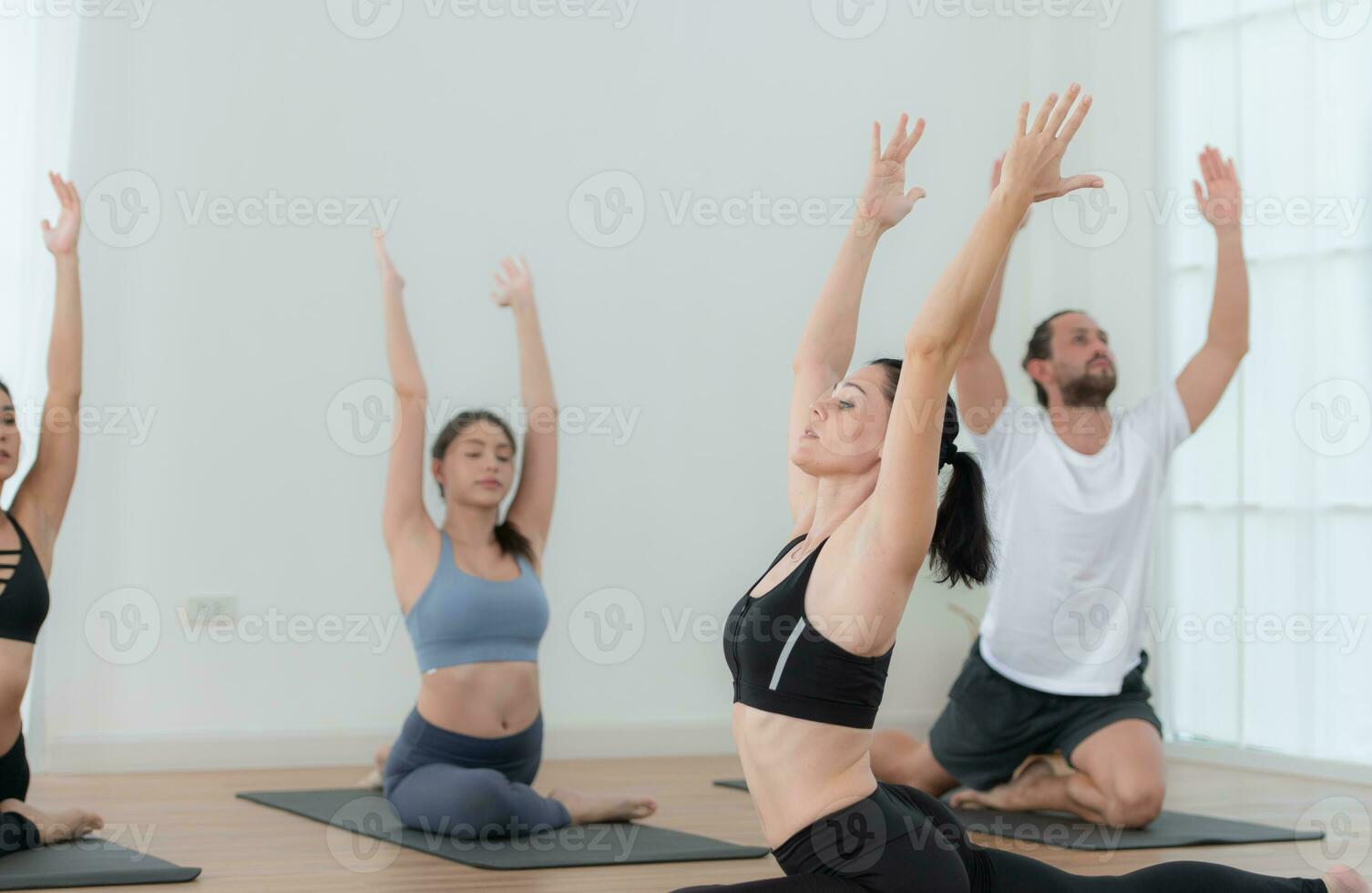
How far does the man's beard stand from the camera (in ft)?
11.8

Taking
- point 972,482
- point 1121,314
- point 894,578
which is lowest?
point 894,578

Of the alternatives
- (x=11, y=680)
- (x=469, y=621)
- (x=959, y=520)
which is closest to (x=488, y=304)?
(x=469, y=621)

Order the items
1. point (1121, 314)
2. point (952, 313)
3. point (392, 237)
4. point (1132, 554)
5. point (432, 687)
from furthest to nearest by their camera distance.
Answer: point (1121, 314) → point (392, 237) → point (1132, 554) → point (432, 687) → point (952, 313)

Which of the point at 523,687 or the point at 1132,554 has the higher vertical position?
the point at 1132,554

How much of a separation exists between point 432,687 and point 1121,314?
2.93 metres

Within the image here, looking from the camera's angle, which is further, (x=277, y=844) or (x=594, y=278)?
(x=594, y=278)

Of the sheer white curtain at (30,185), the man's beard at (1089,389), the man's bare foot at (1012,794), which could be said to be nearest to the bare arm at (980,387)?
the man's beard at (1089,389)

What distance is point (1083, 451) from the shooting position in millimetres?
3623

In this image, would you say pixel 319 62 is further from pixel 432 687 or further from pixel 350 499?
pixel 432 687

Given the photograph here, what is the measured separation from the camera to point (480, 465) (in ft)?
11.0

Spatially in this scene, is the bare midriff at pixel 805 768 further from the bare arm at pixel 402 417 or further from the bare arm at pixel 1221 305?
the bare arm at pixel 1221 305

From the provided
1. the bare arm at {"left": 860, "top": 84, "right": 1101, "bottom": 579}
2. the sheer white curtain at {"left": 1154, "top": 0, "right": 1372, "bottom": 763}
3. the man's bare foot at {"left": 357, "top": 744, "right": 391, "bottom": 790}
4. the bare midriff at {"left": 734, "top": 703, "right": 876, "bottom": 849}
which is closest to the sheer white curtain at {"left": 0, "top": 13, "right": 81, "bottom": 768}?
the man's bare foot at {"left": 357, "top": 744, "right": 391, "bottom": 790}

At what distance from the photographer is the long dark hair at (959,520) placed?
1.97 m

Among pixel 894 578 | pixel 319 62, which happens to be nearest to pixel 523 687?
pixel 894 578
